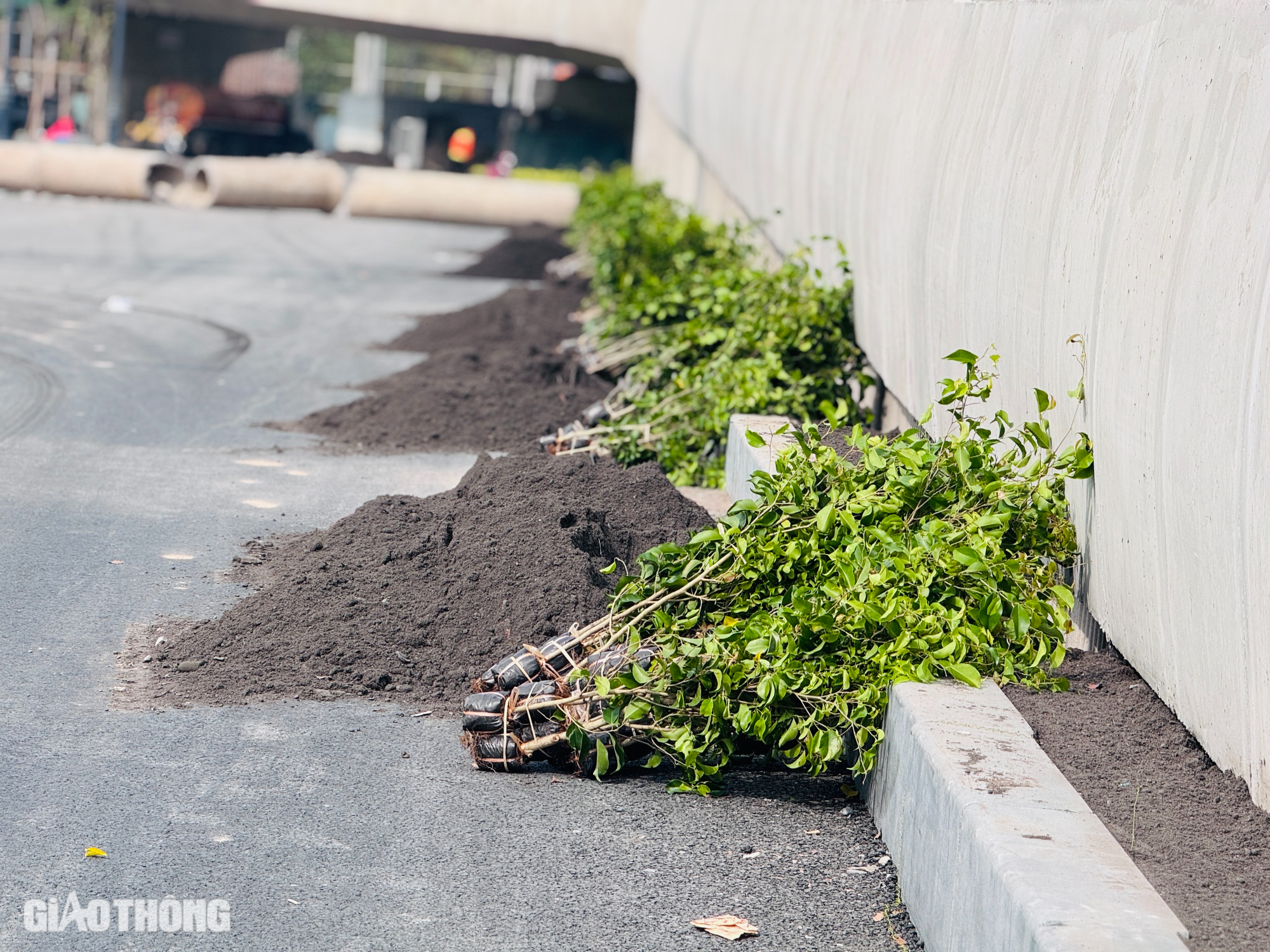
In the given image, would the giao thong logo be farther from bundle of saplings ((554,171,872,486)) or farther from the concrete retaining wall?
bundle of saplings ((554,171,872,486))

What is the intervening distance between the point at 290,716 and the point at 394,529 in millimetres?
1505

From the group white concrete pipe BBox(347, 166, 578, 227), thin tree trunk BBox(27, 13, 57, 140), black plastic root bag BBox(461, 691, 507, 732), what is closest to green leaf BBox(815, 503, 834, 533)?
black plastic root bag BBox(461, 691, 507, 732)

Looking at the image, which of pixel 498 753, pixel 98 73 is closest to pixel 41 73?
pixel 98 73

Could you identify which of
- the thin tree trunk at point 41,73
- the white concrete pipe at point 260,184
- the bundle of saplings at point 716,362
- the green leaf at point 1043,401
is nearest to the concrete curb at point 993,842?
the green leaf at point 1043,401

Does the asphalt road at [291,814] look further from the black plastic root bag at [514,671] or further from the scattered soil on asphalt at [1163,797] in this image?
the scattered soil on asphalt at [1163,797]

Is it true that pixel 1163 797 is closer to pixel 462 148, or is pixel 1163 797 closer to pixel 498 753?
pixel 498 753

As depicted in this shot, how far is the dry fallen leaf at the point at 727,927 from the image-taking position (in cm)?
362

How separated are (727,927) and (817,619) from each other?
1.03m

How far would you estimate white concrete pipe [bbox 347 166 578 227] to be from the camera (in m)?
26.8

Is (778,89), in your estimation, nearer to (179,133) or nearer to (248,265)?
(248,265)

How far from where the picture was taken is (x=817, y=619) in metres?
4.30

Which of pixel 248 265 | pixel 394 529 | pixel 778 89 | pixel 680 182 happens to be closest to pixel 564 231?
→ pixel 680 182

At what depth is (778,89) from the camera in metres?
11.0

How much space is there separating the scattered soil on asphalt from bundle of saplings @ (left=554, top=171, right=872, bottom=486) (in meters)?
2.80
